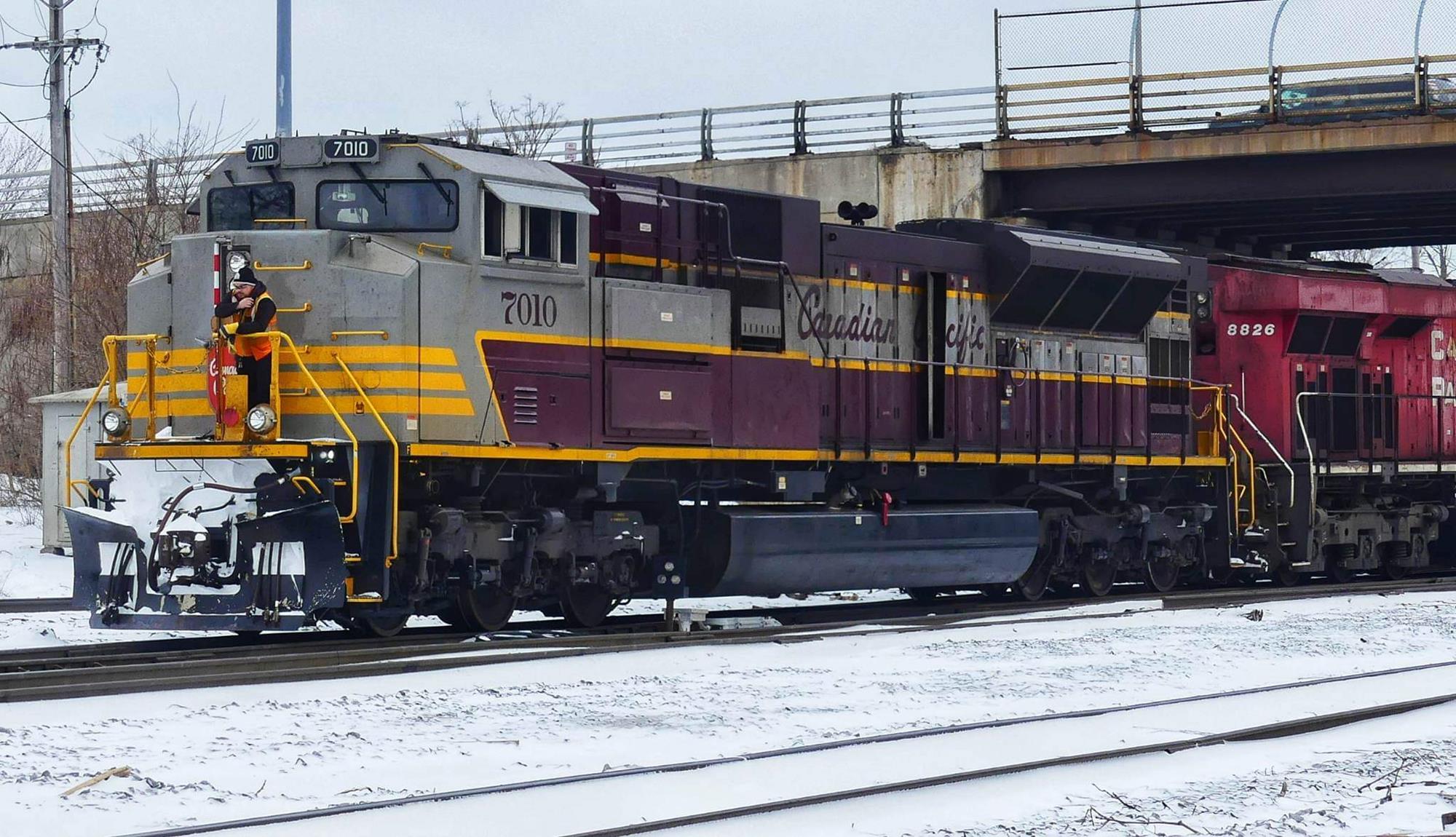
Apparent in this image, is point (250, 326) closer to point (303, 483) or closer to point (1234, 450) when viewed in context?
point (303, 483)

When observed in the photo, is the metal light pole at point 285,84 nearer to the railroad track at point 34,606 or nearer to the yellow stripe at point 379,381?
the railroad track at point 34,606

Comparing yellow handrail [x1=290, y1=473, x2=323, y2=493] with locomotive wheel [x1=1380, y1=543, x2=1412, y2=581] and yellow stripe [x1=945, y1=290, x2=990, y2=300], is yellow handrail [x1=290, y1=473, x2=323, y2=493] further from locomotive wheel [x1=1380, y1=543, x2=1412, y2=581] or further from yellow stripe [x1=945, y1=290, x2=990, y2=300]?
locomotive wheel [x1=1380, y1=543, x2=1412, y2=581]

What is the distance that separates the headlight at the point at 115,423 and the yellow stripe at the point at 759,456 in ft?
6.69

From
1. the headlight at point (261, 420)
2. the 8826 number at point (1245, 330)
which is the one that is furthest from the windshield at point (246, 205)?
the 8826 number at point (1245, 330)

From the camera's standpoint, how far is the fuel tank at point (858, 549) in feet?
43.5

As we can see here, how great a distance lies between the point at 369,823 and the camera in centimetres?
618

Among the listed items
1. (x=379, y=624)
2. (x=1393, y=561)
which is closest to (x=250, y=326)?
(x=379, y=624)

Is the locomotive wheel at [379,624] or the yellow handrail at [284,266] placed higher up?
the yellow handrail at [284,266]

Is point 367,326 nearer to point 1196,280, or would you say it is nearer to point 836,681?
point 836,681

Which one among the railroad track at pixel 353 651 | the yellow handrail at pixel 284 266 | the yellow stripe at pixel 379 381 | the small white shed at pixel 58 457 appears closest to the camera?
the railroad track at pixel 353 651

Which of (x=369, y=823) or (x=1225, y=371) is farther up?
(x=1225, y=371)

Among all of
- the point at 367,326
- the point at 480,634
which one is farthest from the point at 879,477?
the point at 367,326

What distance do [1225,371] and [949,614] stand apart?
6318mm

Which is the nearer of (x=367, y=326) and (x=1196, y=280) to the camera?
(x=367, y=326)
